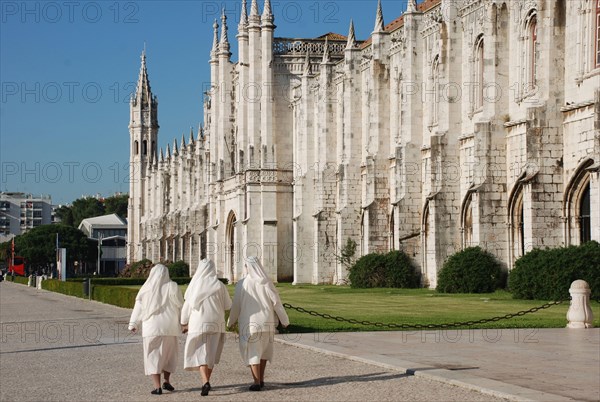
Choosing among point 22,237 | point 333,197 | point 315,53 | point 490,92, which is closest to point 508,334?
point 490,92

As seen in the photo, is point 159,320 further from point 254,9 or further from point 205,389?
point 254,9

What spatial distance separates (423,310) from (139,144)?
9836 cm

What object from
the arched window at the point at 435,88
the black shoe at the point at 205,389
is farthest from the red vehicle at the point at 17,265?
the black shoe at the point at 205,389

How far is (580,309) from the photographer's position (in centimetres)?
2192

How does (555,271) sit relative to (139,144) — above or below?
below

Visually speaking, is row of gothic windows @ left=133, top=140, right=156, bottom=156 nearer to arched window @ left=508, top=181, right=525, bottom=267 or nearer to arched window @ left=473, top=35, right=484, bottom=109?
arched window @ left=473, top=35, right=484, bottom=109

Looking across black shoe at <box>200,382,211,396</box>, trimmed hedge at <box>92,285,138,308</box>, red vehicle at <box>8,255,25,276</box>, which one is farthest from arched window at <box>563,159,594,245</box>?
red vehicle at <box>8,255,25,276</box>

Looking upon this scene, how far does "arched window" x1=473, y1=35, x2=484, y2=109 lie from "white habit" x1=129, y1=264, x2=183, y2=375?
2727 centimetres

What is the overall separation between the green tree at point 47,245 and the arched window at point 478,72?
388 ft

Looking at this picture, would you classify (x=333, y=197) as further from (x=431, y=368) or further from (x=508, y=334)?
(x=431, y=368)

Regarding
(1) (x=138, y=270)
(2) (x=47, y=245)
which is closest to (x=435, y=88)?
(1) (x=138, y=270)

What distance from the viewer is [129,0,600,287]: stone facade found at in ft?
108

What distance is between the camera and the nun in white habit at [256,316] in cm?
1411

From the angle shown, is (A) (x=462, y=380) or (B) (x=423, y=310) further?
(B) (x=423, y=310)
